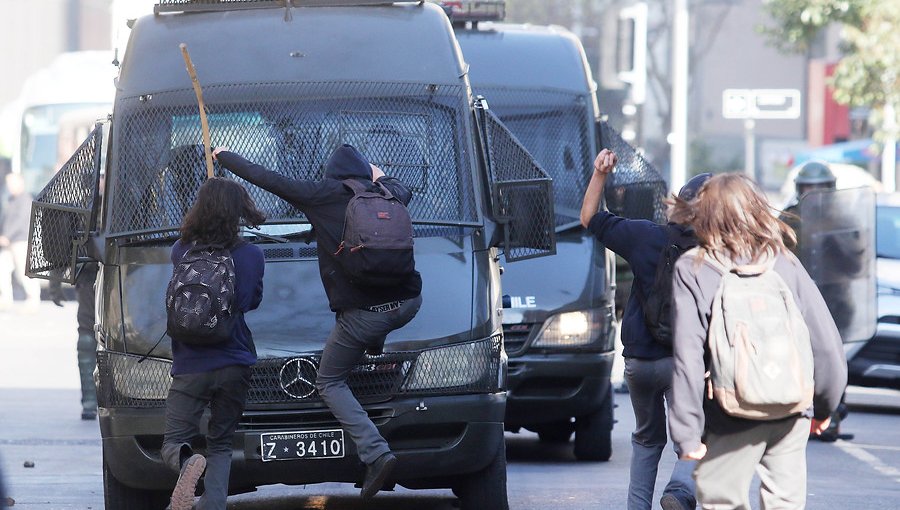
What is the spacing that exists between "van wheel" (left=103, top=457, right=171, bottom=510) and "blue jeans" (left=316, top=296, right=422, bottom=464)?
1086 mm

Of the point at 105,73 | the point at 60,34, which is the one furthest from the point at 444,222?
the point at 60,34

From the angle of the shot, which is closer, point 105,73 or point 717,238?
point 717,238

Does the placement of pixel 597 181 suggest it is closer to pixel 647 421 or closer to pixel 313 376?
pixel 647 421

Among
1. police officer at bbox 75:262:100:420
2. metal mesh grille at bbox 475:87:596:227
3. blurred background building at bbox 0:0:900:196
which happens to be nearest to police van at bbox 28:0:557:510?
metal mesh grille at bbox 475:87:596:227

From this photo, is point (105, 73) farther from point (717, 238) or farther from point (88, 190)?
point (717, 238)

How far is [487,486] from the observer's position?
7.89 m

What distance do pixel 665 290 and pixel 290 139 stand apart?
7.05 ft

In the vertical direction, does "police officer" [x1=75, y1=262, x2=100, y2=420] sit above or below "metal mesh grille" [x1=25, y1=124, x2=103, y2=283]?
below

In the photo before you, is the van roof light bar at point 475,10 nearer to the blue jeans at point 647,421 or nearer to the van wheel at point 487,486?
the van wheel at point 487,486

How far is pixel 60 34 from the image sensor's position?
6153 centimetres

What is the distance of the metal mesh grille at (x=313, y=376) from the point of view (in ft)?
24.5

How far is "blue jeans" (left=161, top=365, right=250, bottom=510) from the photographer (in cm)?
703

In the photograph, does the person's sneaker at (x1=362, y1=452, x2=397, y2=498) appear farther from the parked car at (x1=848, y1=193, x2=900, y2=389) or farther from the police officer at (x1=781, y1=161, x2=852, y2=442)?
the parked car at (x1=848, y1=193, x2=900, y2=389)

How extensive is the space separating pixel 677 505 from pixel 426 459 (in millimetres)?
1297
